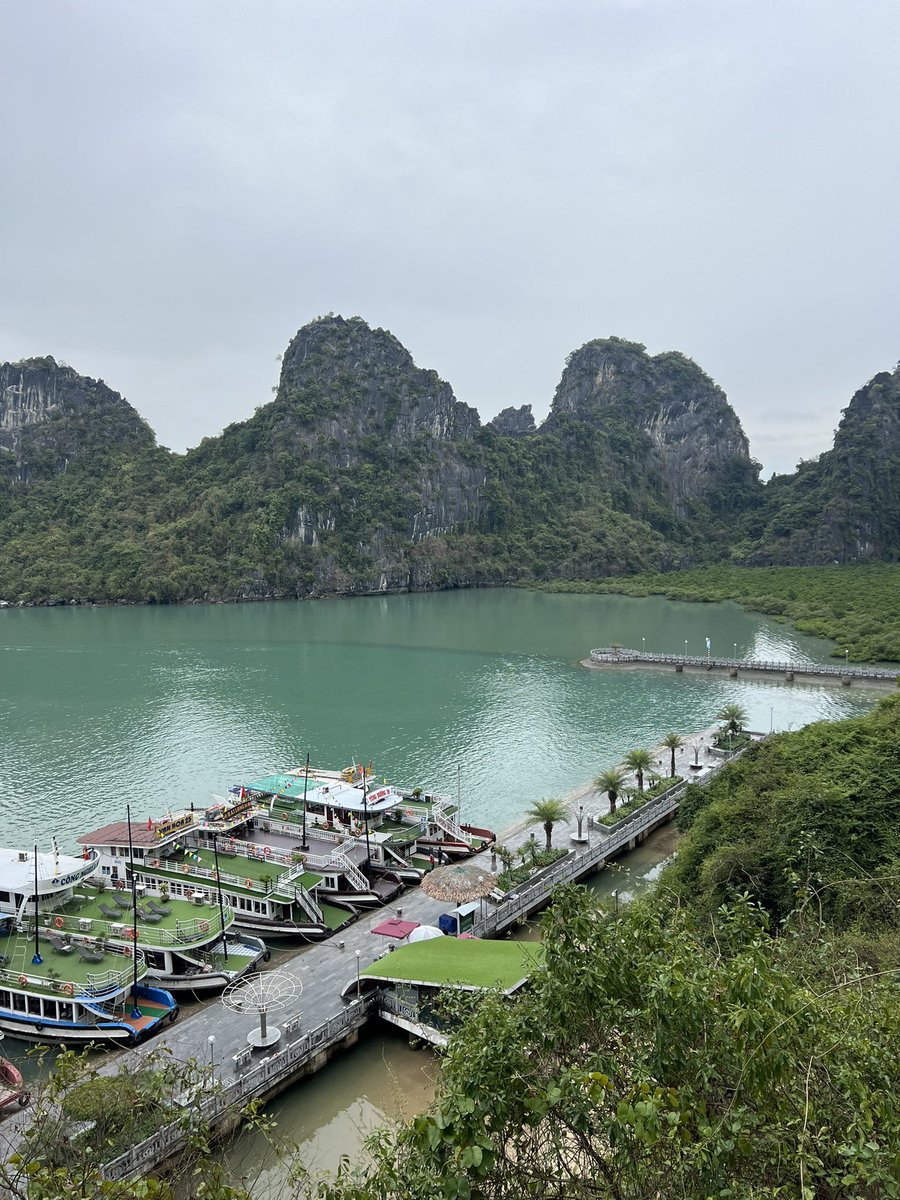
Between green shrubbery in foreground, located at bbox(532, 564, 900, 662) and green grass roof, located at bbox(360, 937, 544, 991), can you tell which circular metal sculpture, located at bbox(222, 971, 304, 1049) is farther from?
Answer: green shrubbery in foreground, located at bbox(532, 564, 900, 662)

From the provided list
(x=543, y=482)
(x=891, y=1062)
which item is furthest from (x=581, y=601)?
(x=891, y=1062)

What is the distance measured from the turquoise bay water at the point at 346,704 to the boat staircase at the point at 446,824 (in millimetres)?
3673

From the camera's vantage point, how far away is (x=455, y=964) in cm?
1700

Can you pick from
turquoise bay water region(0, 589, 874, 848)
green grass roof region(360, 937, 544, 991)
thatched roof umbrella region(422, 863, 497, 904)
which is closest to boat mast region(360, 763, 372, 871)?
thatched roof umbrella region(422, 863, 497, 904)

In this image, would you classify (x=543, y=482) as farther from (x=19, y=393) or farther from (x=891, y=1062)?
(x=891, y=1062)

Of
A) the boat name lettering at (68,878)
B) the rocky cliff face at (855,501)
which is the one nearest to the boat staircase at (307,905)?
the boat name lettering at (68,878)

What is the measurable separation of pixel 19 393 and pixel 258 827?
160716 millimetres

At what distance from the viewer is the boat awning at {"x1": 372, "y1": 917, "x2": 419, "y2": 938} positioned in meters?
20.1

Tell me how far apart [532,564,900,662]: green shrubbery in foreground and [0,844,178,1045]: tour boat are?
62793 millimetres

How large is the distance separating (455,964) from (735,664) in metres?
50.4

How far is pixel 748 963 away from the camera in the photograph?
19.1 ft

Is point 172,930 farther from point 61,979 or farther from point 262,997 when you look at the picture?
Result: point 262,997

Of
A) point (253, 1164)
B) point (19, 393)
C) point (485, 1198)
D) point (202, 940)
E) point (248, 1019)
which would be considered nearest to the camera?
point (485, 1198)

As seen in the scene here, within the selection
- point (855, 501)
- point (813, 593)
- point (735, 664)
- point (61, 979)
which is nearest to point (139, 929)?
point (61, 979)
